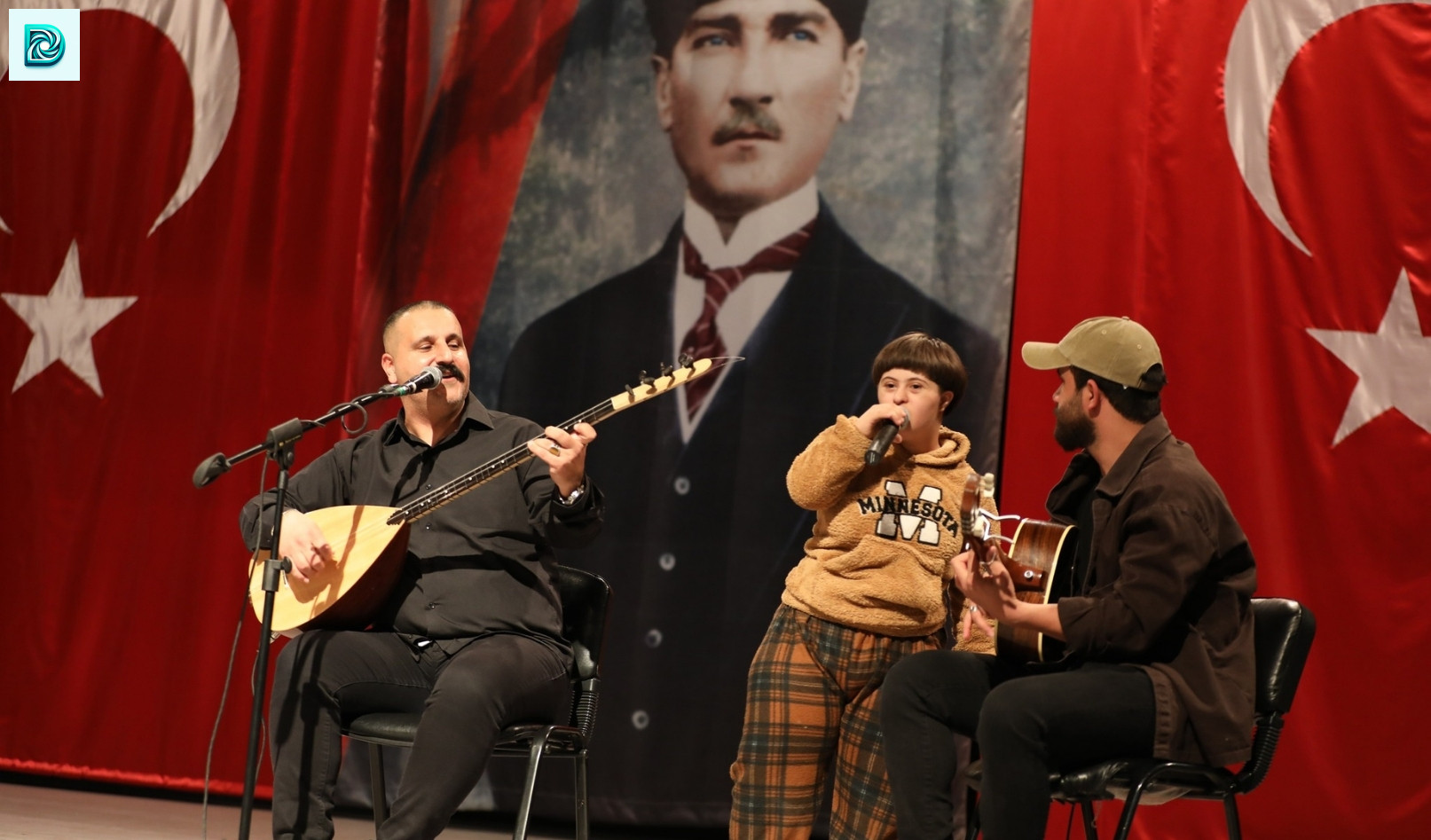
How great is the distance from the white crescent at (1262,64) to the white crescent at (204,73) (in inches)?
133

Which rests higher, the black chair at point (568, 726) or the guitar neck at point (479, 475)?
the guitar neck at point (479, 475)

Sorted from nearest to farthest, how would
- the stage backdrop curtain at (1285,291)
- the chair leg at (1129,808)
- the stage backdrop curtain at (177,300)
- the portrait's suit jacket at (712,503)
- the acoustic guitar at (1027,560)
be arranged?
the chair leg at (1129,808) → the acoustic guitar at (1027,560) → the stage backdrop curtain at (1285,291) → the portrait's suit jacket at (712,503) → the stage backdrop curtain at (177,300)

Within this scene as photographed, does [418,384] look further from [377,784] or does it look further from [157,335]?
[157,335]

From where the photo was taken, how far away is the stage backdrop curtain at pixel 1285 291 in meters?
3.69

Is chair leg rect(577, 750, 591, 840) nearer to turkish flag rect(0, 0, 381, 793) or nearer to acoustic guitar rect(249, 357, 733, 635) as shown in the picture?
acoustic guitar rect(249, 357, 733, 635)

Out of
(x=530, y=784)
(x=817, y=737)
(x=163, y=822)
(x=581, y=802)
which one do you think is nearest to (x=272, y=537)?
(x=530, y=784)

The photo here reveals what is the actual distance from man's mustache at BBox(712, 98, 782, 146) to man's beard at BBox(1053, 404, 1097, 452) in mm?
1756

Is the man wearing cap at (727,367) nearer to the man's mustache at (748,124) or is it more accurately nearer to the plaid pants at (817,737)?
the man's mustache at (748,124)

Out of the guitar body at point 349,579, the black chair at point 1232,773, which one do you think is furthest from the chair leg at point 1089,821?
the guitar body at point 349,579

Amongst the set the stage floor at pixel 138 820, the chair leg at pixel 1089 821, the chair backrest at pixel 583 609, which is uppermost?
the chair backrest at pixel 583 609

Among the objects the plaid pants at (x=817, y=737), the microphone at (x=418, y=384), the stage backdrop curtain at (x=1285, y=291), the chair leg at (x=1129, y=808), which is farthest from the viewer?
the stage backdrop curtain at (x=1285, y=291)

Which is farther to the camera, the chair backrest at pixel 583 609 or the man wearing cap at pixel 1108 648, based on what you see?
the chair backrest at pixel 583 609

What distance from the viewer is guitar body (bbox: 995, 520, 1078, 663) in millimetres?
2590

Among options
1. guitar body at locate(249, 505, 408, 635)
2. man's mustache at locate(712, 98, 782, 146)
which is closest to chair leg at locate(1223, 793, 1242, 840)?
guitar body at locate(249, 505, 408, 635)
